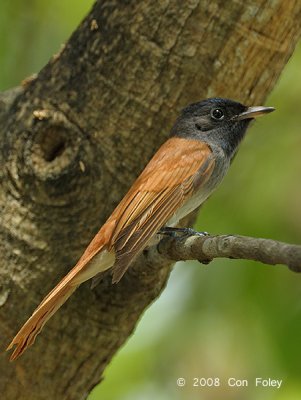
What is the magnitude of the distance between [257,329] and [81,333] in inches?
48.7

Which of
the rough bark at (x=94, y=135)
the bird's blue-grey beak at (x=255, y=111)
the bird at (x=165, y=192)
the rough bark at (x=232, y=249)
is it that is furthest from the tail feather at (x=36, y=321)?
the bird's blue-grey beak at (x=255, y=111)

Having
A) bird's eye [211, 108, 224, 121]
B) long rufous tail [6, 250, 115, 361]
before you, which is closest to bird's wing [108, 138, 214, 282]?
long rufous tail [6, 250, 115, 361]

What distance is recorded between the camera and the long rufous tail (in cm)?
374

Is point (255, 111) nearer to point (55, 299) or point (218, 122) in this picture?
point (218, 122)

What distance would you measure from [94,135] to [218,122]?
3.59ft

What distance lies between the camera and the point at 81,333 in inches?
166

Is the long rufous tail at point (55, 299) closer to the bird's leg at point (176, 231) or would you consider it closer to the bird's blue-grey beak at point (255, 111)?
the bird's leg at point (176, 231)

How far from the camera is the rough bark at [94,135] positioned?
161 inches

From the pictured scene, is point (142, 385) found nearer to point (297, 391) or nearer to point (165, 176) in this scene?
point (297, 391)

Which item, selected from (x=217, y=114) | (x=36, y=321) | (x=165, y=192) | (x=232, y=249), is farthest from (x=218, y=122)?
(x=232, y=249)

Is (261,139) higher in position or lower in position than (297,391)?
higher

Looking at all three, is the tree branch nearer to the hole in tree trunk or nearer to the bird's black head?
the hole in tree trunk

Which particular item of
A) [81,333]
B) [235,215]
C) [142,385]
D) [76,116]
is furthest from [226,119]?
[142,385]

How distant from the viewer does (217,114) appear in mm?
4754
